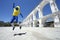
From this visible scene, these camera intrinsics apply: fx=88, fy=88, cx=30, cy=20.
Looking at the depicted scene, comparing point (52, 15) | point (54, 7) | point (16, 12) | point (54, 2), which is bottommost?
point (16, 12)

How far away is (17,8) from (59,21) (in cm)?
1745

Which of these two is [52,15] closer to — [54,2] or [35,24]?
[54,2]

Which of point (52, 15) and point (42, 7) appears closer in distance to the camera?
point (52, 15)

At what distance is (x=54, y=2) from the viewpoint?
28.5m

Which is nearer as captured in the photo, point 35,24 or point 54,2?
point 54,2

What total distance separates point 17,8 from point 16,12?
39 centimetres

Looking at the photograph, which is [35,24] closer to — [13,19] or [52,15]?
[52,15]

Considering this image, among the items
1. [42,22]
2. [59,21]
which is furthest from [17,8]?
[42,22]

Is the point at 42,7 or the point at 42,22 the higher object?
the point at 42,7

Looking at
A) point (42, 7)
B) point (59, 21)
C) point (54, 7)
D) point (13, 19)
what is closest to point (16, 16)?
point (13, 19)

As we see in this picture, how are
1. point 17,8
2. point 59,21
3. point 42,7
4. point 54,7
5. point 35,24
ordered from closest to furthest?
point 17,8 → point 59,21 → point 54,7 → point 42,7 → point 35,24

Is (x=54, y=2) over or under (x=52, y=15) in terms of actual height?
over

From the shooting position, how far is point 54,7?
27375 millimetres

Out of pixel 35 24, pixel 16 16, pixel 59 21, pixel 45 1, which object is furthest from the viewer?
pixel 35 24
